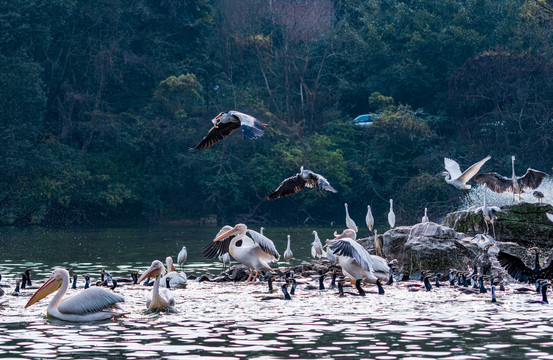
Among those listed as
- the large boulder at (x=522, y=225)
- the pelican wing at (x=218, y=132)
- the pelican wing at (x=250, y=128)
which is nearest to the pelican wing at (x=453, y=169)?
the large boulder at (x=522, y=225)

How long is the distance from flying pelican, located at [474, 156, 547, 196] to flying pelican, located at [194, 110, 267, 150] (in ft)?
29.6

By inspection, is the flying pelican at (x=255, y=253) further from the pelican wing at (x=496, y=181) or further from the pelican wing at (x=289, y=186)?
the pelican wing at (x=496, y=181)

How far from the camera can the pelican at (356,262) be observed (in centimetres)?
1494

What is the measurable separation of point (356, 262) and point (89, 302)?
18.1ft

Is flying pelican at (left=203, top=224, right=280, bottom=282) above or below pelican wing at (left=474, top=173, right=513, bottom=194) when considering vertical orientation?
below

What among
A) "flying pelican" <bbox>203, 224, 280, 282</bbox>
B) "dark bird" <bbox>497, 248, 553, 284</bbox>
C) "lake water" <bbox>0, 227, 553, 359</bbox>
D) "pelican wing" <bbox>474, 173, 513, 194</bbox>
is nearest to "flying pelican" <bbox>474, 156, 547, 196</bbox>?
"pelican wing" <bbox>474, 173, 513, 194</bbox>

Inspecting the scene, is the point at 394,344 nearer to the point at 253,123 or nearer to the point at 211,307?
the point at 211,307

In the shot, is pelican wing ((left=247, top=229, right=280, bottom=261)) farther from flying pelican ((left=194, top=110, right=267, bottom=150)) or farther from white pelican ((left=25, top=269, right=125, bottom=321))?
white pelican ((left=25, top=269, right=125, bottom=321))

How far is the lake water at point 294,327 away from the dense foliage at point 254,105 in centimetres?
2639

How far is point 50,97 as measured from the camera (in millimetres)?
45188

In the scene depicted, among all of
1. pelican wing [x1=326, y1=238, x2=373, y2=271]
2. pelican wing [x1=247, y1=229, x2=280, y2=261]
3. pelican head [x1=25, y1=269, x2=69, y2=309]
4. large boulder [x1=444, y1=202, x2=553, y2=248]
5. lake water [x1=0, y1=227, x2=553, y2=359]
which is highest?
large boulder [x1=444, y1=202, x2=553, y2=248]

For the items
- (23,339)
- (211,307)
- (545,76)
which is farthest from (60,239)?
(545,76)

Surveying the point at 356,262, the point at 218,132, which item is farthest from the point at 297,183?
the point at 356,262

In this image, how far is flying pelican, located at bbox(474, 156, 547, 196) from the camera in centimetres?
2220
